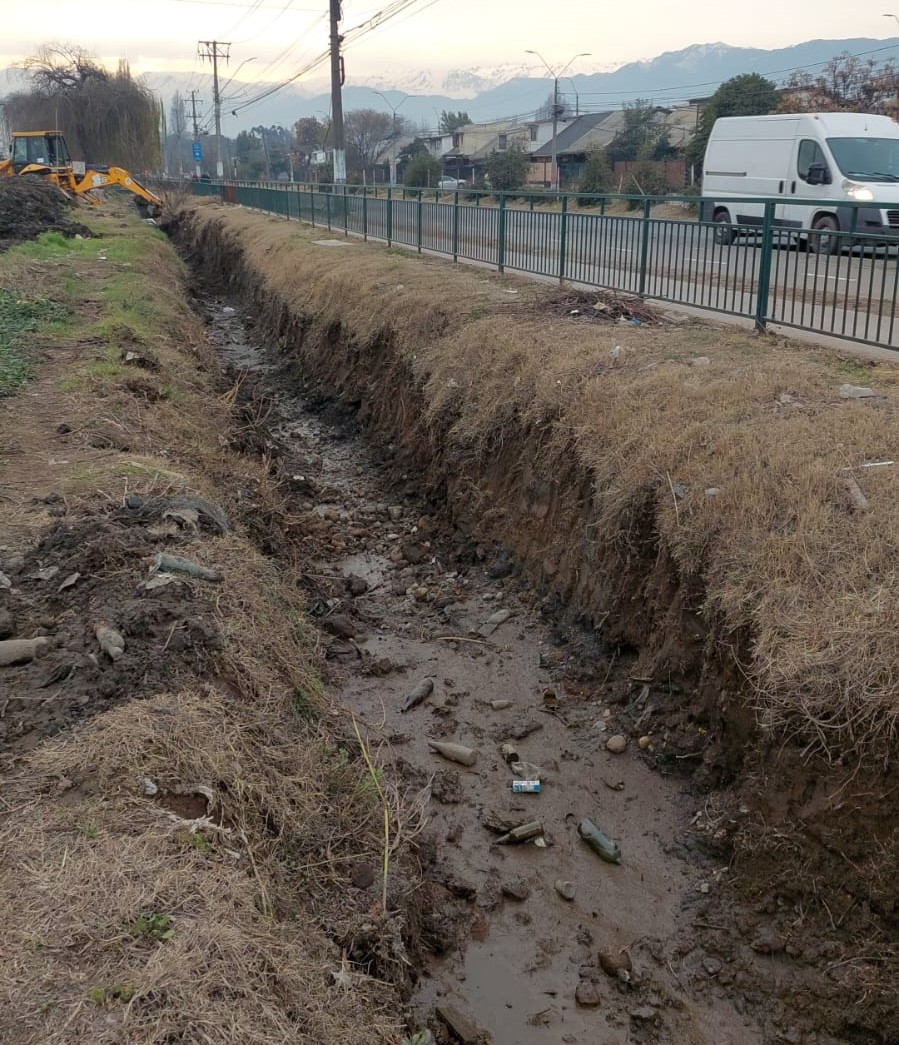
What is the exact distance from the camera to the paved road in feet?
26.9

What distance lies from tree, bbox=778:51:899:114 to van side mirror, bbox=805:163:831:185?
61.0ft

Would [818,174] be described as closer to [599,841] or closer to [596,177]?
[599,841]

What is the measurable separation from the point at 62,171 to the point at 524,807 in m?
37.0

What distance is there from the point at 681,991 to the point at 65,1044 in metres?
2.74

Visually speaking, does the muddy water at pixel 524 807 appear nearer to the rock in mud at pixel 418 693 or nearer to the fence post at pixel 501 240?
the rock in mud at pixel 418 693

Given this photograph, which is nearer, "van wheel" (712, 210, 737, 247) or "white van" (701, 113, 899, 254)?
"van wheel" (712, 210, 737, 247)

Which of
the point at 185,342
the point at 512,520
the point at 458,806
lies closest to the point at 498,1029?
the point at 458,806

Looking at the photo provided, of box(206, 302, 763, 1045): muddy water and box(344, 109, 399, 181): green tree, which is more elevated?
box(344, 109, 399, 181): green tree

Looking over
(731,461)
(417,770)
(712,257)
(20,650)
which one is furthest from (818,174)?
(20,650)

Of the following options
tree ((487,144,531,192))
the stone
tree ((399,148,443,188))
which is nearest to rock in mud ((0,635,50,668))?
the stone

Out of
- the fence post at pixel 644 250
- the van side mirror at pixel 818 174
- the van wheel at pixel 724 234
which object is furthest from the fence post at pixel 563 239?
→ the van side mirror at pixel 818 174

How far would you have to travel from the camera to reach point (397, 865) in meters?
4.31

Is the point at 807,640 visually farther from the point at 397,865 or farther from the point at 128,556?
the point at 128,556

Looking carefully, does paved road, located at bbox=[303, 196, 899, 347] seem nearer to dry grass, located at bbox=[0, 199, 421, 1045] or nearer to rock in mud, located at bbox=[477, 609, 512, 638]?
rock in mud, located at bbox=[477, 609, 512, 638]
